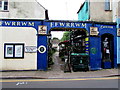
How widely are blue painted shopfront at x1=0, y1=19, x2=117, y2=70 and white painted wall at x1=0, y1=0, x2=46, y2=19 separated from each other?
4.93m

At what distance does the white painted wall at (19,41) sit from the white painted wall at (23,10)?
5.06 m

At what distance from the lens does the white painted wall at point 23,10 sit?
15531 mm

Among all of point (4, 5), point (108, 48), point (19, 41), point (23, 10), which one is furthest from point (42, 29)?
point (4, 5)

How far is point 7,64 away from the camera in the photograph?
431 inches

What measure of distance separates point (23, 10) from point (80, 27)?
7932 mm

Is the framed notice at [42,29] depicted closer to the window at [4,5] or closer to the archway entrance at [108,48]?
the archway entrance at [108,48]

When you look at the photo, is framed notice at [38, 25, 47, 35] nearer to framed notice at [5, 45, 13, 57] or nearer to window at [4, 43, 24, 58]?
window at [4, 43, 24, 58]

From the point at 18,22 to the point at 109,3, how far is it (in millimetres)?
9628

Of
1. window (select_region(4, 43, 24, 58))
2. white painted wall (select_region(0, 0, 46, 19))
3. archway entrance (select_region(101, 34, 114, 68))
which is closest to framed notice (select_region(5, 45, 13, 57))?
window (select_region(4, 43, 24, 58))

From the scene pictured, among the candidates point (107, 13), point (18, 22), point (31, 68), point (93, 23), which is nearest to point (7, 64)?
point (31, 68)

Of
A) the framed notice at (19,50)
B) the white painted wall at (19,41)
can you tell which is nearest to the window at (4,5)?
the white painted wall at (19,41)

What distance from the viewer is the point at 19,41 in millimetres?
11094

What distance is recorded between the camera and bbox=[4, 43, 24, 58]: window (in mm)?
11039

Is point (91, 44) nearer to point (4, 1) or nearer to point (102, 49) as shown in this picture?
point (102, 49)
